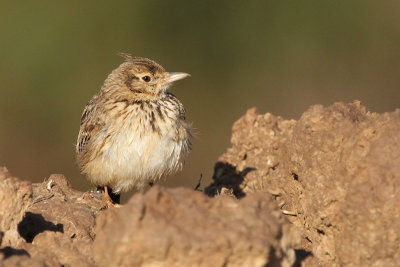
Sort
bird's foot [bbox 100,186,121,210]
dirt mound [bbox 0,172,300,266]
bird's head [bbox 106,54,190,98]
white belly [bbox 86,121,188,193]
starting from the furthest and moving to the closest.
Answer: bird's head [bbox 106,54,190,98]
white belly [bbox 86,121,188,193]
bird's foot [bbox 100,186,121,210]
dirt mound [bbox 0,172,300,266]

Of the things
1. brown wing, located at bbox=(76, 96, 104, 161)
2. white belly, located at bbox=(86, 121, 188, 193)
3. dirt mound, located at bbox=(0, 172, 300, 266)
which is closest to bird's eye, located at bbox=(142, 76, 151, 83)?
brown wing, located at bbox=(76, 96, 104, 161)

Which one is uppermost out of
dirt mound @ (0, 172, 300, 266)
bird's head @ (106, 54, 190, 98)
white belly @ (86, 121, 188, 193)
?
bird's head @ (106, 54, 190, 98)

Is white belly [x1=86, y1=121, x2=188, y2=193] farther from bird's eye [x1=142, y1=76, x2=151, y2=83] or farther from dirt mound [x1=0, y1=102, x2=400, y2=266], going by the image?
bird's eye [x1=142, y1=76, x2=151, y2=83]

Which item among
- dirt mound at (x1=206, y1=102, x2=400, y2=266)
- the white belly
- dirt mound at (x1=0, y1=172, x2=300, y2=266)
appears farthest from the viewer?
the white belly

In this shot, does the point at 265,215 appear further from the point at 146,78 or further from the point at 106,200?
the point at 146,78

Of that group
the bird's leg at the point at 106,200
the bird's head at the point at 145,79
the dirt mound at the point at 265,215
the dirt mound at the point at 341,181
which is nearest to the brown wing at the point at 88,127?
the bird's head at the point at 145,79

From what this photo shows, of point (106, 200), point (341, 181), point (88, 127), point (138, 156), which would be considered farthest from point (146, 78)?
point (341, 181)

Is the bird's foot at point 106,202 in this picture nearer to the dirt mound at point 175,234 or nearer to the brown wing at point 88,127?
the brown wing at point 88,127
